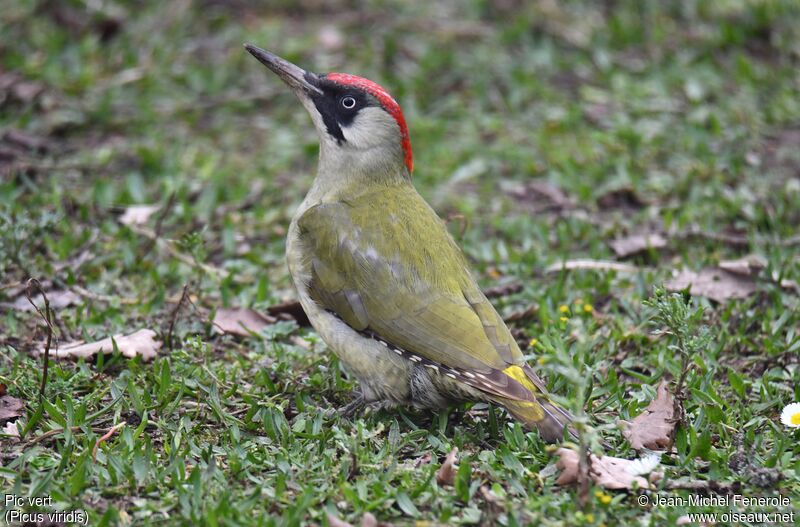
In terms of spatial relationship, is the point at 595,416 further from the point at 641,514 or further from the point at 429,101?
the point at 429,101

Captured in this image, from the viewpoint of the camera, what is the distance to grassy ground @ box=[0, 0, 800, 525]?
166 inches

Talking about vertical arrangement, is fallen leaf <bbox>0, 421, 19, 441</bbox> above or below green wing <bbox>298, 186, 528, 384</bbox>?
below

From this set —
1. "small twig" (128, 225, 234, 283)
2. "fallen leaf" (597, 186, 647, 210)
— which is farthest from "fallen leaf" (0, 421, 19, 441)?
"fallen leaf" (597, 186, 647, 210)

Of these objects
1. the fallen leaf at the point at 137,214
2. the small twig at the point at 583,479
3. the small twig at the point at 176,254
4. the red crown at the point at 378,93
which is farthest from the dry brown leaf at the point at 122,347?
the small twig at the point at 583,479

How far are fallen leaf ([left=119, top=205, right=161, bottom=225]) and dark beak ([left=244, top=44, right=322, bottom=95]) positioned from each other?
64.4 inches

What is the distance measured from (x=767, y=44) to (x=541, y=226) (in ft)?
12.1

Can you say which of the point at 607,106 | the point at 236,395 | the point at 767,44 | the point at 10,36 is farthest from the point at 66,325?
the point at 767,44

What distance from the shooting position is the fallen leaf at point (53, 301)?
568cm

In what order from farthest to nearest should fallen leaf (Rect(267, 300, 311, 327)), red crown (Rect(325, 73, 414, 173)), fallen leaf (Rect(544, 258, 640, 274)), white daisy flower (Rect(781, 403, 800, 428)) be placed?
fallen leaf (Rect(544, 258, 640, 274)) → fallen leaf (Rect(267, 300, 311, 327)) → red crown (Rect(325, 73, 414, 173)) → white daisy flower (Rect(781, 403, 800, 428))

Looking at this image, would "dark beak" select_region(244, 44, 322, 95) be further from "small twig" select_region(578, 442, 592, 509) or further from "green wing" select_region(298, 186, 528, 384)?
"small twig" select_region(578, 442, 592, 509)

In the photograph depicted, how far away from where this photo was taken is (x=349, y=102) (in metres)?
5.50

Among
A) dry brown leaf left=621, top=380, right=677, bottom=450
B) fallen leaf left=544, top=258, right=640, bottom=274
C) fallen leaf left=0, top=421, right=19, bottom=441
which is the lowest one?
fallen leaf left=0, top=421, right=19, bottom=441

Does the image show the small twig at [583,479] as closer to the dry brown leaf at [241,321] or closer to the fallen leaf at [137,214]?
the dry brown leaf at [241,321]

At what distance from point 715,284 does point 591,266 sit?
2.39 feet
